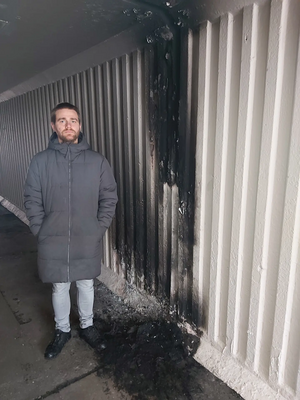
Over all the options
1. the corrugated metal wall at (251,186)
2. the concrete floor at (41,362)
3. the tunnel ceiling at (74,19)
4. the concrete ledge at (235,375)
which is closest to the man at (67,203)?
the concrete floor at (41,362)

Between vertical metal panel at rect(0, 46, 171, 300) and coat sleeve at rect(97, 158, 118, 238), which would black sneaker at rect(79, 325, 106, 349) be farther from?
coat sleeve at rect(97, 158, 118, 238)

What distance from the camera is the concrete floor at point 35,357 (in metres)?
2.22

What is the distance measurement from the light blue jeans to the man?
0.03 metres

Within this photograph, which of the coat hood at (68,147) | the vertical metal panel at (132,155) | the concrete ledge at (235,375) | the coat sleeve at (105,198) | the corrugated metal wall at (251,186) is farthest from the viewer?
the vertical metal panel at (132,155)

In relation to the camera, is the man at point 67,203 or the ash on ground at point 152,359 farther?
the man at point 67,203

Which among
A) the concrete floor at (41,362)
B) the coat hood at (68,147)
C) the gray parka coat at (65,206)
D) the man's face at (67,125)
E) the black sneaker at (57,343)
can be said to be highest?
the man's face at (67,125)

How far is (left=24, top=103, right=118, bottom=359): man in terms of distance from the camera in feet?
8.04

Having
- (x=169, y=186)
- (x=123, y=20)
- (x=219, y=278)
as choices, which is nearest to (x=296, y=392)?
(x=219, y=278)

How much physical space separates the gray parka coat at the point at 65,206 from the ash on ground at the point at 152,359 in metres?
0.68

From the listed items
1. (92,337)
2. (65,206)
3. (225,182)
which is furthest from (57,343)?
(225,182)

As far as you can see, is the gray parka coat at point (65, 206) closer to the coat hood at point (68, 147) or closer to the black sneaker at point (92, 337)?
the coat hood at point (68, 147)

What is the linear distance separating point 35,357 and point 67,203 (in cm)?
127

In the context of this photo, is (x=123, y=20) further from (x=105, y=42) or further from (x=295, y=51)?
(x=295, y=51)

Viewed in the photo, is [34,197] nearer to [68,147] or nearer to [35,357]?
[68,147]
